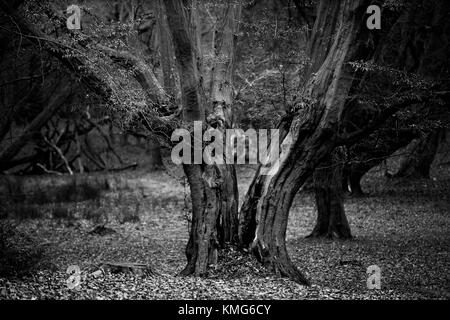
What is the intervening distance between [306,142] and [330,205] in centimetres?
389

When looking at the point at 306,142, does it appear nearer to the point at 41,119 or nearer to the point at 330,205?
the point at 330,205

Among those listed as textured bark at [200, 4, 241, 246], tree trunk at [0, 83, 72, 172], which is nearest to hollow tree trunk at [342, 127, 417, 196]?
textured bark at [200, 4, 241, 246]

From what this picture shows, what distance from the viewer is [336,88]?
695 cm

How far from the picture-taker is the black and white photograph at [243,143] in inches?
262

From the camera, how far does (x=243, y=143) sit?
38.0 ft

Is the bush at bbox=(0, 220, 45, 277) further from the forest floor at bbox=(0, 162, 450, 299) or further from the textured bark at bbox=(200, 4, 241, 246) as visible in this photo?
the textured bark at bbox=(200, 4, 241, 246)

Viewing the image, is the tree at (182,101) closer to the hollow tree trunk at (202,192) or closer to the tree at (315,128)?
the hollow tree trunk at (202,192)

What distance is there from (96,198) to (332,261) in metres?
8.49

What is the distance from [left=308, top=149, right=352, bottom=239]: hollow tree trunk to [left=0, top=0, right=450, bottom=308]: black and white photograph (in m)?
0.03

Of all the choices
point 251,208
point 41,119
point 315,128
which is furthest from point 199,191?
point 41,119

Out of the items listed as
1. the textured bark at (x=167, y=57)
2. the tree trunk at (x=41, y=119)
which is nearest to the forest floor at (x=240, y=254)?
the textured bark at (x=167, y=57)

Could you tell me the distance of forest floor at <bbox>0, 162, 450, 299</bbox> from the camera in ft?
20.6

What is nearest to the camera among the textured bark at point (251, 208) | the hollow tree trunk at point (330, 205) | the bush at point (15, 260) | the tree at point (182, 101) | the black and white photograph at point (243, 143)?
the bush at point (15, 260)

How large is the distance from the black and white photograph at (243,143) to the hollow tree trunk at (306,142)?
17mm
